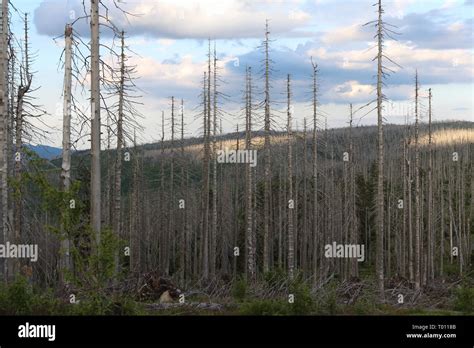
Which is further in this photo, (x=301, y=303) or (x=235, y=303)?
(x=235, y=303)

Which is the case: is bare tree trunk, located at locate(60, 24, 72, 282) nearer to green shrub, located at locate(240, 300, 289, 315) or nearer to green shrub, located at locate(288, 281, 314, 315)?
green shrub, located at locate(240, 300, 289, 315)

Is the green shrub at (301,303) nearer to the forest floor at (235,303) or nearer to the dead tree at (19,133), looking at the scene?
the forest floor at (235,303)

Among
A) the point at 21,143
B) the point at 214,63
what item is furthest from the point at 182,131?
the point at 21,143

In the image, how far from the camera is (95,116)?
587 inches

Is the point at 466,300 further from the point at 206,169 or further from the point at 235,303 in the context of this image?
the point at 206,169

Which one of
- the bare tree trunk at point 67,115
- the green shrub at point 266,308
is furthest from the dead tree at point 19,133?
the green shrub at point 266,308

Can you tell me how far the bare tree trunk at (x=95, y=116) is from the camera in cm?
1491

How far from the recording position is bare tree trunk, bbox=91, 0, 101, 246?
14.9 meters

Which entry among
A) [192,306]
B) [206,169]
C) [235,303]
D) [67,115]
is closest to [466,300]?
[235,303]

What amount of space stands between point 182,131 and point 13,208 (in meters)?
20.7

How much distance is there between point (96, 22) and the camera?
14.9 m

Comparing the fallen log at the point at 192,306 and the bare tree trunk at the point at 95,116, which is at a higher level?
the bare tree trunk at the point at 95,116

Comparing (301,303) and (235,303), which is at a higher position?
(301,303)
